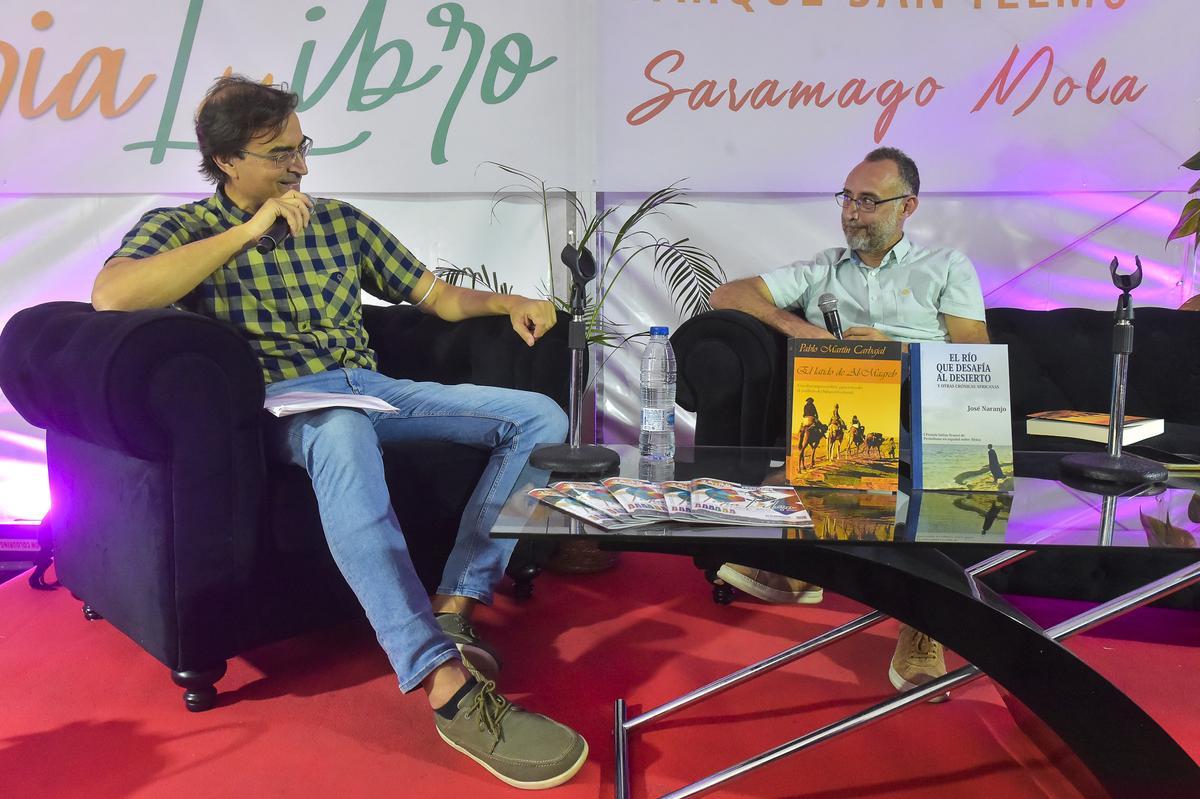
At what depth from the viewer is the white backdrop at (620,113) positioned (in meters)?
2.97

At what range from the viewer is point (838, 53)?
9.99 ft

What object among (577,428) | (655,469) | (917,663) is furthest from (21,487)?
(917,663)

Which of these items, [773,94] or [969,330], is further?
[773,94]

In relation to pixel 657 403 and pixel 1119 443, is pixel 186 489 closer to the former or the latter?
pixel 657 403

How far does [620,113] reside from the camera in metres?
Result: 3.08

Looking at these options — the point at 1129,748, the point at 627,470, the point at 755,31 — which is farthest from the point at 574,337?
the point at 755,31

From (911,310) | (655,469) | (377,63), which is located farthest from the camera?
(377,63)

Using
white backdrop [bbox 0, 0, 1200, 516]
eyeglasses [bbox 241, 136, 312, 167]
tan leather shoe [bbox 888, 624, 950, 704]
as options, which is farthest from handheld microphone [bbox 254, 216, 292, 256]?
tan leather shoe [bbox 888, 624, 950, 704]

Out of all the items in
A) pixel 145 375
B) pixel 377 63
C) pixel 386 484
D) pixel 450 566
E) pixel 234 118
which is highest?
pixel 377 63

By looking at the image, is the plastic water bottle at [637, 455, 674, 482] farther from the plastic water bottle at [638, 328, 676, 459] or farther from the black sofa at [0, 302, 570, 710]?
the black sofa at [0, 302, 570, 710]

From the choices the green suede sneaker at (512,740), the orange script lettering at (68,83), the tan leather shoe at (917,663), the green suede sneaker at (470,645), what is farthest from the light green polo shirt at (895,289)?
the orange script lettering at (68,83)

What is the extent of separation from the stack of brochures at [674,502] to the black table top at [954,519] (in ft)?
0.04

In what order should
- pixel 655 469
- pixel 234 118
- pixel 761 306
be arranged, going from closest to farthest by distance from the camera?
1. pixel 655 469
2. pixel 234 118
3. pixel 761 306

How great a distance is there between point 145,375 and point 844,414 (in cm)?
114
